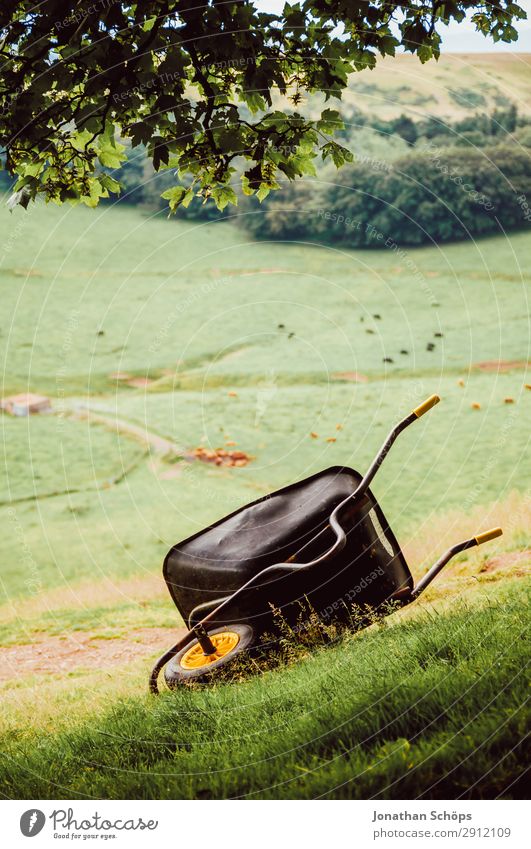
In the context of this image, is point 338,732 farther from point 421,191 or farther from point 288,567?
point 421,191

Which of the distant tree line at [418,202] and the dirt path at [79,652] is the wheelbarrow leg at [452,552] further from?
the distant tree line at [418,202]

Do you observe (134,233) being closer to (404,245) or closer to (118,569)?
(404,245)

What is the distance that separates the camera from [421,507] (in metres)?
8.89

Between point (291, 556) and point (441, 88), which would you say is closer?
point (291, 556)

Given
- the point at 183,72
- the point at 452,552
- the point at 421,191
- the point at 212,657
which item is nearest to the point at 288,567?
the point at 212,657

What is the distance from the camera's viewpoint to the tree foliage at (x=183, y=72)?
470cm

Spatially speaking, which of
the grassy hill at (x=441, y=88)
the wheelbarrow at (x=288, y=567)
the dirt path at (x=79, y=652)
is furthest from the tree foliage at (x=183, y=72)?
the grassy hill at (x=441, y=88)

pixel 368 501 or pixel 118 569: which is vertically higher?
pixel 368 501

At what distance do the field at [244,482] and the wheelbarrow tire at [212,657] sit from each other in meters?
0.18

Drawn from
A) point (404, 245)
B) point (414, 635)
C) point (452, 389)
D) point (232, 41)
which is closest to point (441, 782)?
point (414, 635)

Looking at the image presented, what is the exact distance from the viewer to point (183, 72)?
4840mm

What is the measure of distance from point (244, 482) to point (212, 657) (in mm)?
5204

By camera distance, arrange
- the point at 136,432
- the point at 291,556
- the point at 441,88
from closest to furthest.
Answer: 1. the point at 291,556
2. the point at 441,88
3. the point at 136,432

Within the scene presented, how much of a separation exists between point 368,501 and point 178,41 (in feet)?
9.33
